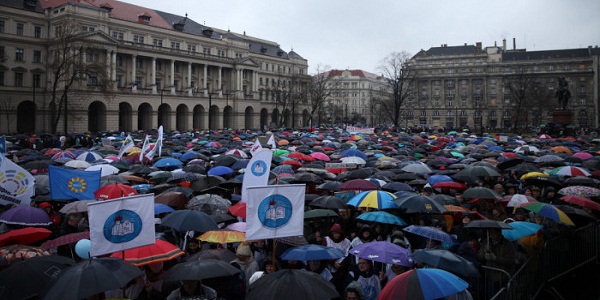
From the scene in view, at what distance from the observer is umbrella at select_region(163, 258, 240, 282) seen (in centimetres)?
567

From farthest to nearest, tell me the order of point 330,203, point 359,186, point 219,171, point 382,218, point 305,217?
1. point 219,171
2. point 359,186
3. point 330,203
4. point 305,217
5. point 382,218

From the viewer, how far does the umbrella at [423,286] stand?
16.4ft

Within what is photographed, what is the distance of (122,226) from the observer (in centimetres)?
650

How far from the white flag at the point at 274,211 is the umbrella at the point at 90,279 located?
73.4 inches

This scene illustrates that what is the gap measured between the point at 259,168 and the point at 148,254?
4.22m

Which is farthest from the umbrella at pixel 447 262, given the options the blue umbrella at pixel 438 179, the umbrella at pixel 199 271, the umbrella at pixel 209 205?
the blue umbrella at pixel 438 179

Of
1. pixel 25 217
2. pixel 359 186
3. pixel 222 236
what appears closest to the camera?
pixel 222 236

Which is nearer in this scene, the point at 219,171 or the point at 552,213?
the point at 552,213

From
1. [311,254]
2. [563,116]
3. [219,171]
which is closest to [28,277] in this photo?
[311,254]

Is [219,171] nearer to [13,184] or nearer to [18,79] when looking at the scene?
[13,184]

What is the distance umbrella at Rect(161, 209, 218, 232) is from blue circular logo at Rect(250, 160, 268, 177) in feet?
7.89

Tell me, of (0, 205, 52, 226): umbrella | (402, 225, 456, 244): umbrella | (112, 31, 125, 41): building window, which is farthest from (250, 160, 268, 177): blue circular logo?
(112, 31, 125, 41): building window

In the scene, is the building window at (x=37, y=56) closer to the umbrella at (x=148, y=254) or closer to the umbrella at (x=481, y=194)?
the umbrella at (x=148, y=254)

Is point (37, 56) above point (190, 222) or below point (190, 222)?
above
